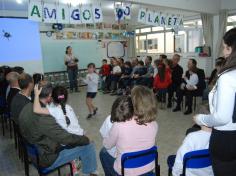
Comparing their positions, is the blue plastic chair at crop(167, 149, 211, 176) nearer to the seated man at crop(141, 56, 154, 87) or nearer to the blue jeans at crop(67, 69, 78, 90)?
the seated man at crop(141, 56, 154, 87)

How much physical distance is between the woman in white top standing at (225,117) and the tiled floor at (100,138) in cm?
124

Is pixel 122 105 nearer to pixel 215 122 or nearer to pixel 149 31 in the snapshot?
pixel 215 122

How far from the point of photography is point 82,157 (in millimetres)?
2289

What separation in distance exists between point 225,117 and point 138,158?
674 mm

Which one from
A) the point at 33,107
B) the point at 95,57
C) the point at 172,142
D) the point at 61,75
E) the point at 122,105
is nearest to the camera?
the point at 122,105

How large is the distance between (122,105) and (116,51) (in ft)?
28.5

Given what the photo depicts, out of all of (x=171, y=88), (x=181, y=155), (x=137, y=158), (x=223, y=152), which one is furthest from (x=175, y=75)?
(x=223, y=152)

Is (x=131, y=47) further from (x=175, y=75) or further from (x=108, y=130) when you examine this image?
(x=108, y=130)

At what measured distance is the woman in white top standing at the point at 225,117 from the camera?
4.49 feet

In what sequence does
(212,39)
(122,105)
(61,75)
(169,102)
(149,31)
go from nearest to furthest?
(122,105), (169,102), (212,39), (61,75), (149,31)

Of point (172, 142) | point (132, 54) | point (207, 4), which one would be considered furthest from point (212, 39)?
point (172, 142)

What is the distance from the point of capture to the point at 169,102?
222 inches

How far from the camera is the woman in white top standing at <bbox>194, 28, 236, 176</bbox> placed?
4.49 feet

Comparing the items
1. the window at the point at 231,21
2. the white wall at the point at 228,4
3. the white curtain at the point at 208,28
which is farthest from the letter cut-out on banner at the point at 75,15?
the window at the point at 231,21
